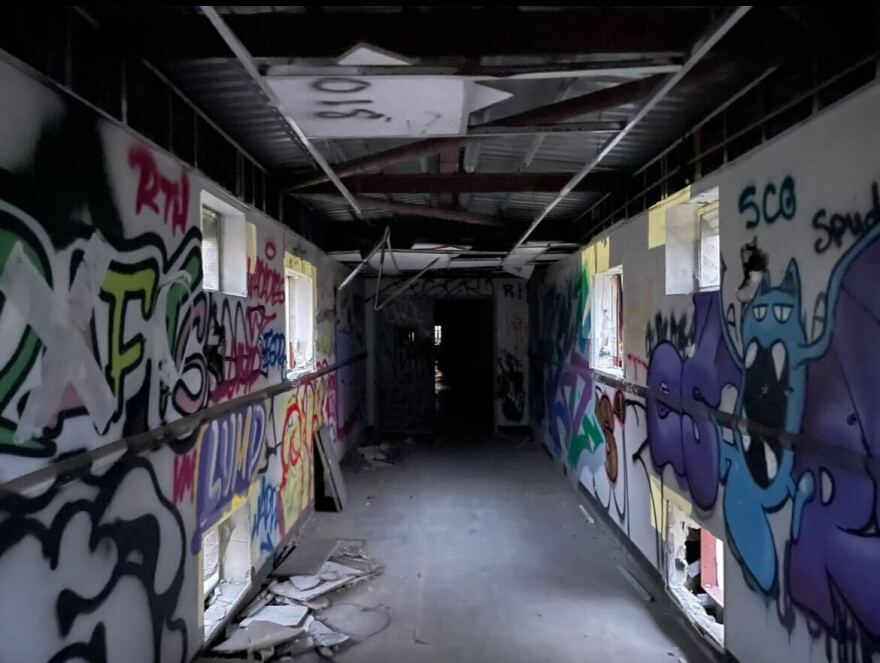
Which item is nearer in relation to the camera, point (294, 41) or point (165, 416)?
point (294, 41)

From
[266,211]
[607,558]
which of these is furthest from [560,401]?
[266,211]

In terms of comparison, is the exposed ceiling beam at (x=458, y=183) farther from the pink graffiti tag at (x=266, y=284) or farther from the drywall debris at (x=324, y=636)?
the drywall debris at (x=324, y=636)

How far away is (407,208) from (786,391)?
327cm

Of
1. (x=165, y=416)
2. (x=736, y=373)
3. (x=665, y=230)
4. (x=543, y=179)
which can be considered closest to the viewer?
(x=165, y=416)

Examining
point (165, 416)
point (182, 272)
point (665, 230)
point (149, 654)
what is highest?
point (665, 230)

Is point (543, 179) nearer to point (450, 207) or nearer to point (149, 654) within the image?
point (450, 207)

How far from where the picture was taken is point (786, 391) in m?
2.75

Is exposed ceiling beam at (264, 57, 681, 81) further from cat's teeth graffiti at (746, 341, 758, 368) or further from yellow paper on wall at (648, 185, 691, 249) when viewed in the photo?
yellow paper on wall at (648, 185, 691, 249)

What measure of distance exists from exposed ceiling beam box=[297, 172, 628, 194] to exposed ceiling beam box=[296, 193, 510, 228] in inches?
6.5

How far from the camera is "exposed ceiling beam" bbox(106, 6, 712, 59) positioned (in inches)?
92.3

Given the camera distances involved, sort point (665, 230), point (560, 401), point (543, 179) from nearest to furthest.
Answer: point (665, 230), point (543, 179), point (560, 401)

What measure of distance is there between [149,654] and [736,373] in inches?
121

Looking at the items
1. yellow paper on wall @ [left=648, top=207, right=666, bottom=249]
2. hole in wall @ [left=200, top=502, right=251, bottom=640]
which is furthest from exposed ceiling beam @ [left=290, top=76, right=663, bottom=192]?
hole in wall @ [left=200, top=502, right=251, bottom=640]

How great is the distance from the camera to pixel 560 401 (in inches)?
313
